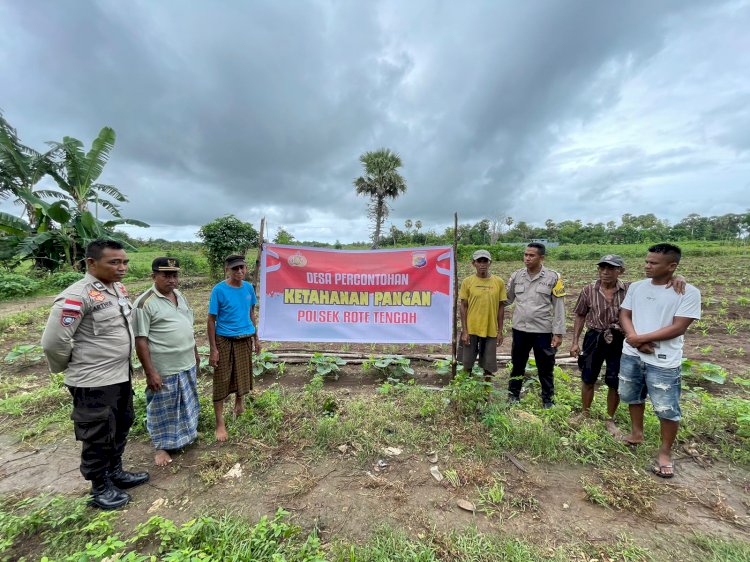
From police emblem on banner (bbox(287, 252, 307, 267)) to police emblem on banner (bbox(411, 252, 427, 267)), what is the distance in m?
1.57

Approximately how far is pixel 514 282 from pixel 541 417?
1.57m

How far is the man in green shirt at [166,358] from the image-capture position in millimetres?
2795

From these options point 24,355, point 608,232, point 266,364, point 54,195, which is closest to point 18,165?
point 54,195

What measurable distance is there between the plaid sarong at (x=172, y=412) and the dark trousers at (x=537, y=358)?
3.56m

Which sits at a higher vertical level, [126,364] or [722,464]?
[126,364]

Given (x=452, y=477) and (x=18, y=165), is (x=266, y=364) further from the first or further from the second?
(x=18, y=165)

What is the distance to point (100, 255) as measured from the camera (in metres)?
2.43

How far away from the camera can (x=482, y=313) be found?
13.2 ft

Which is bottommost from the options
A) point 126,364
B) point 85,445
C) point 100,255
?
point 85,445

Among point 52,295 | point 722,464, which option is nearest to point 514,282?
point 722,464

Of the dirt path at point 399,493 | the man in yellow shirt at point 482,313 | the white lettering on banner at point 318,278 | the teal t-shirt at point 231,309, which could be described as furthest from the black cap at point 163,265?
the man in yellow shirt at point 482,313

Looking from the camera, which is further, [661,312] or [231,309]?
[231,309]

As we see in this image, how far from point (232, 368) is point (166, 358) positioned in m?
0.72

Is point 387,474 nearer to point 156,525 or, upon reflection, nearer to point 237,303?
point 156,525
